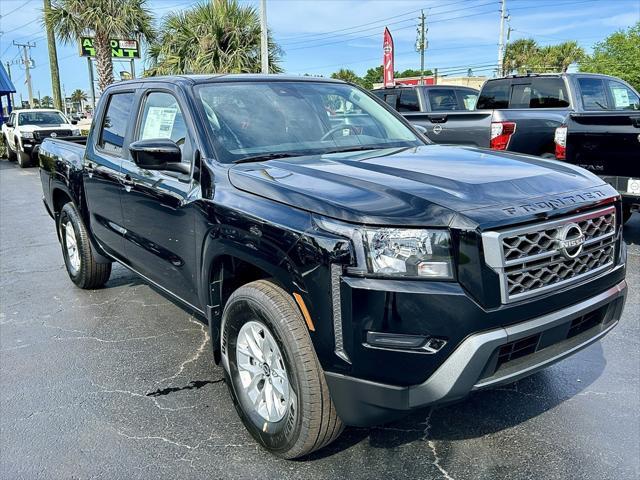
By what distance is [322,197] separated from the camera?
2455 millimetres

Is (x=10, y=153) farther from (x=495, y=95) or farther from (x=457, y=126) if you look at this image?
(x=495, y=95)

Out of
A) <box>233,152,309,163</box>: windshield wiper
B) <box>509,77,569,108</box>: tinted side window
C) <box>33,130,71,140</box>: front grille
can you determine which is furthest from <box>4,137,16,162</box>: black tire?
<box>233,152,309,163</box>: windshield wiper

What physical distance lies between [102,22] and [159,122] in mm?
20152

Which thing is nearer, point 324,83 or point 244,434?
point 244,434

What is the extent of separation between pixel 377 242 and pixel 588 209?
42.2 inches

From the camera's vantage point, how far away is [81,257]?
17.4 ft

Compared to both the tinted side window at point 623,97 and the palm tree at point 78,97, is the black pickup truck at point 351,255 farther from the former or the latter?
the palm tree at point 78,97

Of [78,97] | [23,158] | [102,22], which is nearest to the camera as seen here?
[23,158]

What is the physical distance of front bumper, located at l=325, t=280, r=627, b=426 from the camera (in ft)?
7.32

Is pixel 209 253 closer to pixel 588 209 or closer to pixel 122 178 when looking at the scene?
pixel 122 178

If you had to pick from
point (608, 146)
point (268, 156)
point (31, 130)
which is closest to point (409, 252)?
point (268, 156)

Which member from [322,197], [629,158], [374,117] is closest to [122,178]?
[374,117]

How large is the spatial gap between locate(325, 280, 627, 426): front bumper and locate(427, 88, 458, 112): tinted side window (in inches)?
366

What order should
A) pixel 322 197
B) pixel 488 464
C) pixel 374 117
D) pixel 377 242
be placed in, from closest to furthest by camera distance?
1. pixel 377 242
2. pixel 322 197
3. pixel 488 464
4. pixel 374 117
